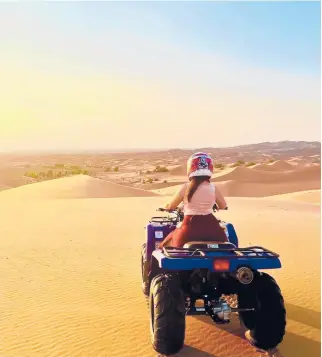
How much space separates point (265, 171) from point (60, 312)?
42.4 meters

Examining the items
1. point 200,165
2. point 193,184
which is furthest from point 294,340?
point 200,165

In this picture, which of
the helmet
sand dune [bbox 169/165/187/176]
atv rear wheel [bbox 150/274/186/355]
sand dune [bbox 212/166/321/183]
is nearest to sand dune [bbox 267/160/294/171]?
sand dune [bbox 212/166/321/183]

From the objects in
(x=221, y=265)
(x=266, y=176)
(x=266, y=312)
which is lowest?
(x=266, y=176)

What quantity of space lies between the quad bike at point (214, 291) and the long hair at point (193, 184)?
0.57 metres

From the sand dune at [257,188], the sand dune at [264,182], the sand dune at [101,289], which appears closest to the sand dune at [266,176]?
the sand dune at [264,182]

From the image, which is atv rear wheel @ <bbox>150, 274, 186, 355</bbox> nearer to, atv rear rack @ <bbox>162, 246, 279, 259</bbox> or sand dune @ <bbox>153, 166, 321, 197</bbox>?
atv rear rack @ <bbox>162, 246, 279, 259</bbox>

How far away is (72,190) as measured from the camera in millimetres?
27312

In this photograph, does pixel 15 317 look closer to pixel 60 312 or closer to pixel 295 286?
pixel 60 312

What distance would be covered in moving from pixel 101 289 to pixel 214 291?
324 cm

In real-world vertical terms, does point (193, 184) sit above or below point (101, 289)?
above

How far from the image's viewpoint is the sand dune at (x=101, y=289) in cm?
564

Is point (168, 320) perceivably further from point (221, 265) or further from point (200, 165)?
point (200, 165)

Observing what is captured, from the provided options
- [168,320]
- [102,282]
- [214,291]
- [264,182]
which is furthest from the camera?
[264,182]

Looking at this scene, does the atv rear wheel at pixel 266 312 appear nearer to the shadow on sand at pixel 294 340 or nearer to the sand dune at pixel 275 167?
the shadow on sand at pixel 294 340
